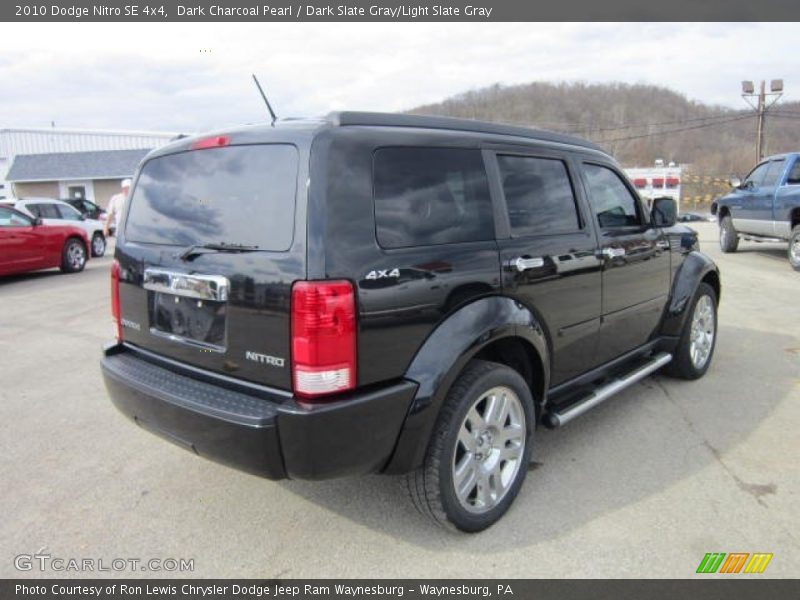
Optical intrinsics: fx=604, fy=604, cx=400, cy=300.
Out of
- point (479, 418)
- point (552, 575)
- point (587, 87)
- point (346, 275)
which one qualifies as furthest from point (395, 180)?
point (587, 87)

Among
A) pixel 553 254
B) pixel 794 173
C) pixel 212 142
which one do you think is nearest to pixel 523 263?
pixel 553 254

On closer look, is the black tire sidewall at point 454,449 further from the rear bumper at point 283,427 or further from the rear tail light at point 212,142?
the rear tail light at point 212,142

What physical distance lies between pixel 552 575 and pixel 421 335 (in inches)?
45.4

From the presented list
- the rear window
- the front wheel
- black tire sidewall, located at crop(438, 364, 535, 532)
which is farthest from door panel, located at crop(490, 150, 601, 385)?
the front wheel

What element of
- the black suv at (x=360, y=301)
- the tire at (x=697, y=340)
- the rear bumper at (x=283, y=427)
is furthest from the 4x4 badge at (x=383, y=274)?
the tire at (x=697, y=340)

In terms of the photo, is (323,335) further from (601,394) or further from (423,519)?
(601,394)

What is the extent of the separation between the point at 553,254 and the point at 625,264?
3.00 feet

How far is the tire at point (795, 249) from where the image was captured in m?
10.4

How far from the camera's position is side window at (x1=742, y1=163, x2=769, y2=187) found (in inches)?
468

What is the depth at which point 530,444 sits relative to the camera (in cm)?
315

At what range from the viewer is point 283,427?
232 centimetres

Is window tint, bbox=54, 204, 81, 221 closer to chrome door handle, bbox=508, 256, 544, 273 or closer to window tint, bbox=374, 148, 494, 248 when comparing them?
window tint, bbox=374, 148, 494, 248

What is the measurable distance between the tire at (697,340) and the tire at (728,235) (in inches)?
366
